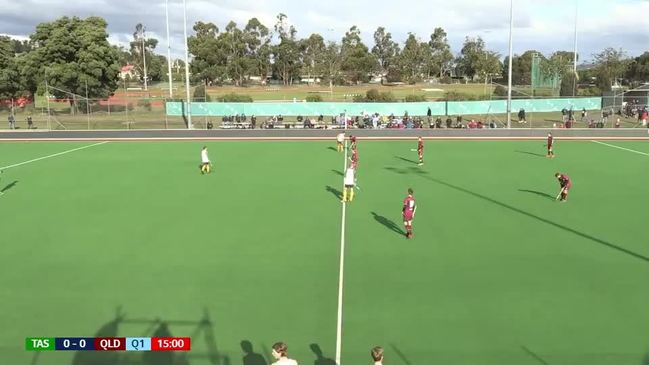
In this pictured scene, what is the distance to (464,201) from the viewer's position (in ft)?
62.8

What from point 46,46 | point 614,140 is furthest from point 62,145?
point 614,140

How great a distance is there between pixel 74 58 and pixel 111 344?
187 ft

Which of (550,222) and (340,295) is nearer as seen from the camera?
(340,295)

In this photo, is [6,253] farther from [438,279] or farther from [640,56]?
[640,56]

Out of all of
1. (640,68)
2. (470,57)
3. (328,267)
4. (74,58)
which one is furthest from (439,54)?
(328,267)

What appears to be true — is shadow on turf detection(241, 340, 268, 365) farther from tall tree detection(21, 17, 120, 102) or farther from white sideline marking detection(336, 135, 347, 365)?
tall tree detection(21, 17, 120, 102)

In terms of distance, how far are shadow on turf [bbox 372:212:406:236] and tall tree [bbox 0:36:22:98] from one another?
2379 inches

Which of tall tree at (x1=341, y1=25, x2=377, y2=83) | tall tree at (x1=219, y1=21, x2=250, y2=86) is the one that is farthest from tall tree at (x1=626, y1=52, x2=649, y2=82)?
tall tree at (x1=219, y1=21, x2=250, y2=86)

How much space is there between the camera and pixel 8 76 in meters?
61.9

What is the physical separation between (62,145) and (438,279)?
34214 millimetres

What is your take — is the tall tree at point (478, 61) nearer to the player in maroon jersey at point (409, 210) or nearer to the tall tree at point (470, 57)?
the tall tree at point (470, 57)

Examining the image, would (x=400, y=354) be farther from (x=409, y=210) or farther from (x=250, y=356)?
(x=409, y=210)

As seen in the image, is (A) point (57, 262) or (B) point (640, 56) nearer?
(A) point (57, 262)

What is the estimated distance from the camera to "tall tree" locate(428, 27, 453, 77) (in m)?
120
